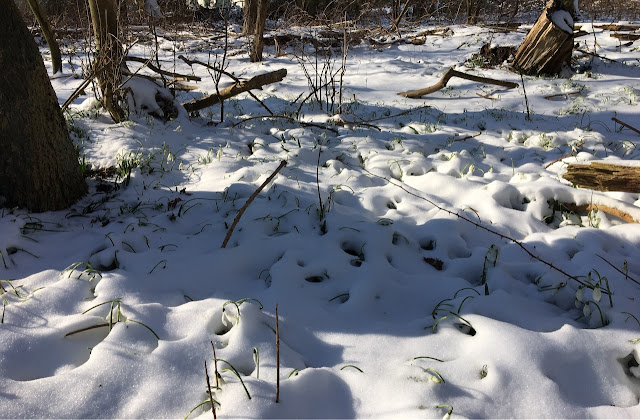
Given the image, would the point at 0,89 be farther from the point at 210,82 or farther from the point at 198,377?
the point at 210,82

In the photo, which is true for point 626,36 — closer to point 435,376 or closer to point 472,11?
point 472,11

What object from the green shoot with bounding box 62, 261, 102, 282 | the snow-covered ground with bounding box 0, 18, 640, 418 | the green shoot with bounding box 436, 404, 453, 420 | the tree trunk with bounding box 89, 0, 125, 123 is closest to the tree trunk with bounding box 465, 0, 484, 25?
the snow-covered ground with bounding box 0, 18, 640, 418

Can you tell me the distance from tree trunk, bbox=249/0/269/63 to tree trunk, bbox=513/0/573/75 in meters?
5.15

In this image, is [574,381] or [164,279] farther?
[164,279]

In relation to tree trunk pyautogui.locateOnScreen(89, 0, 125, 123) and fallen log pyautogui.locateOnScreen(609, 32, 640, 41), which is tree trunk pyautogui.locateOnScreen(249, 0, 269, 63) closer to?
tree trunk pyautogui.locateOnScreen(89, 0, 125, 123)

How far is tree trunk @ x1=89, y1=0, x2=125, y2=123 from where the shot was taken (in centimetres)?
422

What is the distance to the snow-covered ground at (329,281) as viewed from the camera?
1.50 meters

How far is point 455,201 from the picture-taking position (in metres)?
3.10

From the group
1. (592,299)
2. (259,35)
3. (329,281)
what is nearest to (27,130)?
(329,281)

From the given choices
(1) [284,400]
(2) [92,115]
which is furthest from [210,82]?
(1) [284,400]

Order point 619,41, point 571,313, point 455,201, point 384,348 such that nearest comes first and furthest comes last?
point 384,348, point 571,313, point 455,201, point 619,41

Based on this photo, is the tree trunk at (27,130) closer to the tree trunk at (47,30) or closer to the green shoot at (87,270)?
the green shoot at (87,270)

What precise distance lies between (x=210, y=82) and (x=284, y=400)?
711 cm

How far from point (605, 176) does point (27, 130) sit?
3.98 meters
